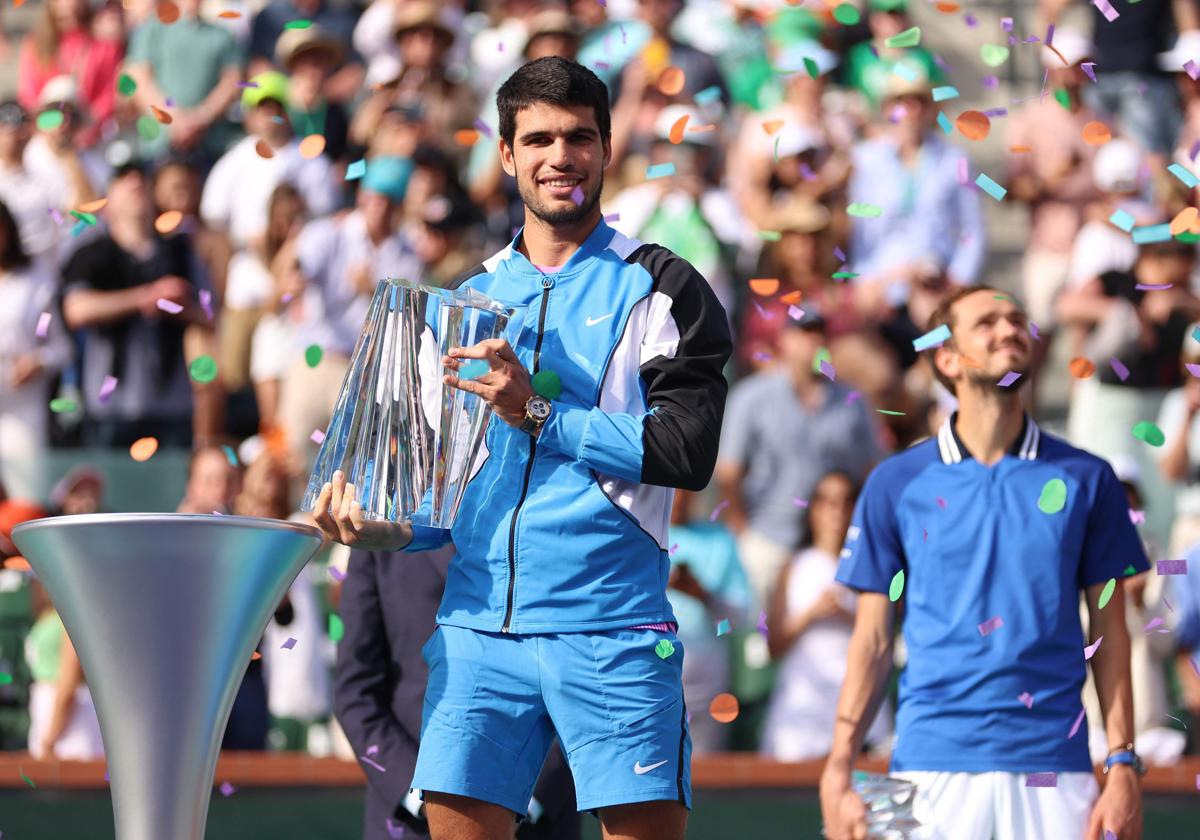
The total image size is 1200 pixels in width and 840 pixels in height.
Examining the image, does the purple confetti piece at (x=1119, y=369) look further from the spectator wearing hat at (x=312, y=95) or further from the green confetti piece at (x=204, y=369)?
the spectator wearing hat at (x=312, y=95)

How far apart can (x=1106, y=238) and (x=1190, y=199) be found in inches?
15.0

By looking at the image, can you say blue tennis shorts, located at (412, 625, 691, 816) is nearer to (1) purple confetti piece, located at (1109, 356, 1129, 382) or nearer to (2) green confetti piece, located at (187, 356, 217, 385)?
(2) green confetti piece, located at (187, 356, 217, 385)

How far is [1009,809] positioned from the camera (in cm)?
450

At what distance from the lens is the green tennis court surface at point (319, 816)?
6258 millimetres

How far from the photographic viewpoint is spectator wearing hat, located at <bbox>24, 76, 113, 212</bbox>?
9.27 m

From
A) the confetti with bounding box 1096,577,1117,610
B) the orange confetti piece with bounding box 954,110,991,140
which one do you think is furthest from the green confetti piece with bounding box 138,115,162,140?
the confetti with bounding box 1096,577,1117,610

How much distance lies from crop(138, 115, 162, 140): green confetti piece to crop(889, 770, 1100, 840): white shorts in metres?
5.52

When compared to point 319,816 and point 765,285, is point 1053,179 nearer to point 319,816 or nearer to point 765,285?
point 765,285

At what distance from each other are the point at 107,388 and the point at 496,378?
5.24 meters

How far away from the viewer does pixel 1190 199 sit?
8.80m

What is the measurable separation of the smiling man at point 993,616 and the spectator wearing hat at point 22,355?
475 centimetres

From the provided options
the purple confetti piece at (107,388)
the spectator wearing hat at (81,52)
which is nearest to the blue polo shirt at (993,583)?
the purple confetti piece at (107,388)

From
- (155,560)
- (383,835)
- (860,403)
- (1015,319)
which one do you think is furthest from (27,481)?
(155,560)

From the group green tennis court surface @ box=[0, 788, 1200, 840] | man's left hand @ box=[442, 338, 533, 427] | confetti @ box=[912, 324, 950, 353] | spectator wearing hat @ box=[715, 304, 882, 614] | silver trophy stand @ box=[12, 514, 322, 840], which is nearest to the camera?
silver trophy stand @ box=[12, 514, 322, 840]
